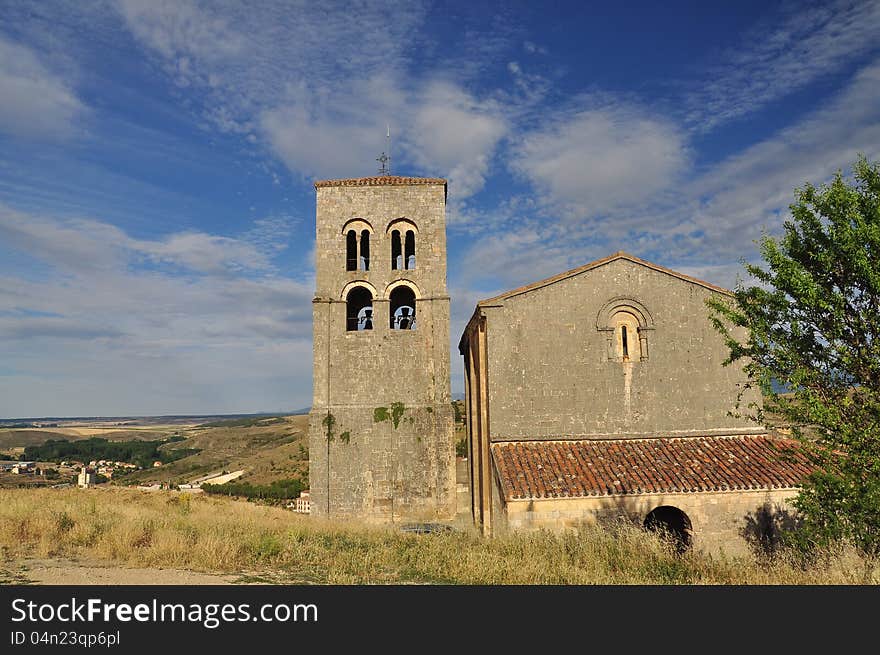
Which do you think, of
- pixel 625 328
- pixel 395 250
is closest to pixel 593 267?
pixel 625 328

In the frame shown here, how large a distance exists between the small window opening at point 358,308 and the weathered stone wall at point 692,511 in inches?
382

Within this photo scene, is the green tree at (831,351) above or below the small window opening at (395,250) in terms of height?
below

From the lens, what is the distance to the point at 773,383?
885 centimetres

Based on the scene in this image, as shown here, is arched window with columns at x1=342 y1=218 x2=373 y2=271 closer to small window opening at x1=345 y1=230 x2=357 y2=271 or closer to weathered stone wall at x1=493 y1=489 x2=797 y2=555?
small window opening at x1=345 y1=230 x2=357 y2=271

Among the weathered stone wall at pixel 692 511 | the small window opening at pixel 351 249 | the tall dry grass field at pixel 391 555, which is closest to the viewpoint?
the tall dry grass field at pixel 391 555

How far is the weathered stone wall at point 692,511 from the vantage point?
11703 mm

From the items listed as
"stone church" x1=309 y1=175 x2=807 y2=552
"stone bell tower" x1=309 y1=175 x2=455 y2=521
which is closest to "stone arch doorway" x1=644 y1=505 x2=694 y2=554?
"stone church" x1=309 y1=175 x2=807 y2=552

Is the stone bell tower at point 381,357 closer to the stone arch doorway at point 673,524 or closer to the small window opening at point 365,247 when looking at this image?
the small window opening at point 365,247

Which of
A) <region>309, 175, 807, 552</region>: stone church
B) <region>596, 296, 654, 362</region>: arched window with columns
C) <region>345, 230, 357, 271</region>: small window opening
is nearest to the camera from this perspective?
<region>309, 175, 807, 552</region>: stone church

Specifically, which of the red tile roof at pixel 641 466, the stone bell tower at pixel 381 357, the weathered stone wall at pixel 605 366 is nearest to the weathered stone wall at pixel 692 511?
the red tile roof at pixel 641 466

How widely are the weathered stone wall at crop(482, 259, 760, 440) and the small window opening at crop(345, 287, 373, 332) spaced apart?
6.69 metres

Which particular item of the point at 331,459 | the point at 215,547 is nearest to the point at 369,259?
the point at 331,459

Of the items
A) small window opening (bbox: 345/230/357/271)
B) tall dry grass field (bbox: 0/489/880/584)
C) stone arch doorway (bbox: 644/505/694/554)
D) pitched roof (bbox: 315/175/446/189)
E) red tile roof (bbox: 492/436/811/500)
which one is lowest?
stone arch doorway (bbox: 644/505/694/554)

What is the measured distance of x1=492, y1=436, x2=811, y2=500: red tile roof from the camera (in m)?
12.0
